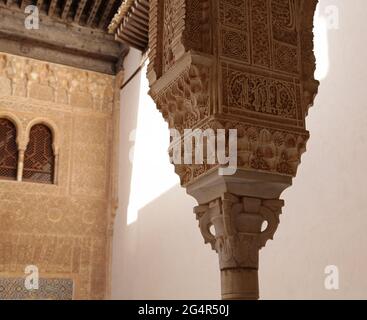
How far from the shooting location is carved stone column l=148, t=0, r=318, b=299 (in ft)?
8.59

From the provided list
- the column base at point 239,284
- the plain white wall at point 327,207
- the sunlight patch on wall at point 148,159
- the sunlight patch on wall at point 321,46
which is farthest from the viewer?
the sunlight patch on wall at point 148,159

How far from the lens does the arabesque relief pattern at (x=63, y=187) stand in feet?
25.1

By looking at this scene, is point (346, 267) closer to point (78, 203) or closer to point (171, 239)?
point (171, 239)

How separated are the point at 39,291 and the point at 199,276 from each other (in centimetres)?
286

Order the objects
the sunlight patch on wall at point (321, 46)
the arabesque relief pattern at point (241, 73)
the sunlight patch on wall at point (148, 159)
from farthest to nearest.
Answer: the sunlight patch on wall at point (148, 159), the sunlight patch on wall at point (321, 46), the arabesque relief pattern at point (241, 73)

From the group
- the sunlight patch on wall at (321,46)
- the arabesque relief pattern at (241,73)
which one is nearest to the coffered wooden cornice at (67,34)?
the sunlight patch on wall at (321,46)

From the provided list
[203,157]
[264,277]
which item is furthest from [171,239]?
[203,157]

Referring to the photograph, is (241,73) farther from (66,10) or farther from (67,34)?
(67,34)

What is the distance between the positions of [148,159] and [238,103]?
4.70 metres

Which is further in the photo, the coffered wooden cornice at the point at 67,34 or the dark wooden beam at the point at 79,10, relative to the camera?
the coffered wooden cornice at the point at 67,34

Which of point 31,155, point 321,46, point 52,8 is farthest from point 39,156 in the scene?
point 321,46

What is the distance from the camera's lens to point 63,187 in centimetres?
803

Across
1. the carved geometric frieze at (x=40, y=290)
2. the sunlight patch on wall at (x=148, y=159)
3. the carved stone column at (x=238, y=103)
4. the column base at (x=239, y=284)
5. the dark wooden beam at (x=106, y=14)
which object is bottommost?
the column base at (x=239, y=284)

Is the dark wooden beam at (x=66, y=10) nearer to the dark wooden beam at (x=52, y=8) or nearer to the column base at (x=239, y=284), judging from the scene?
the dark wooden beam at (x=52, y=8)
